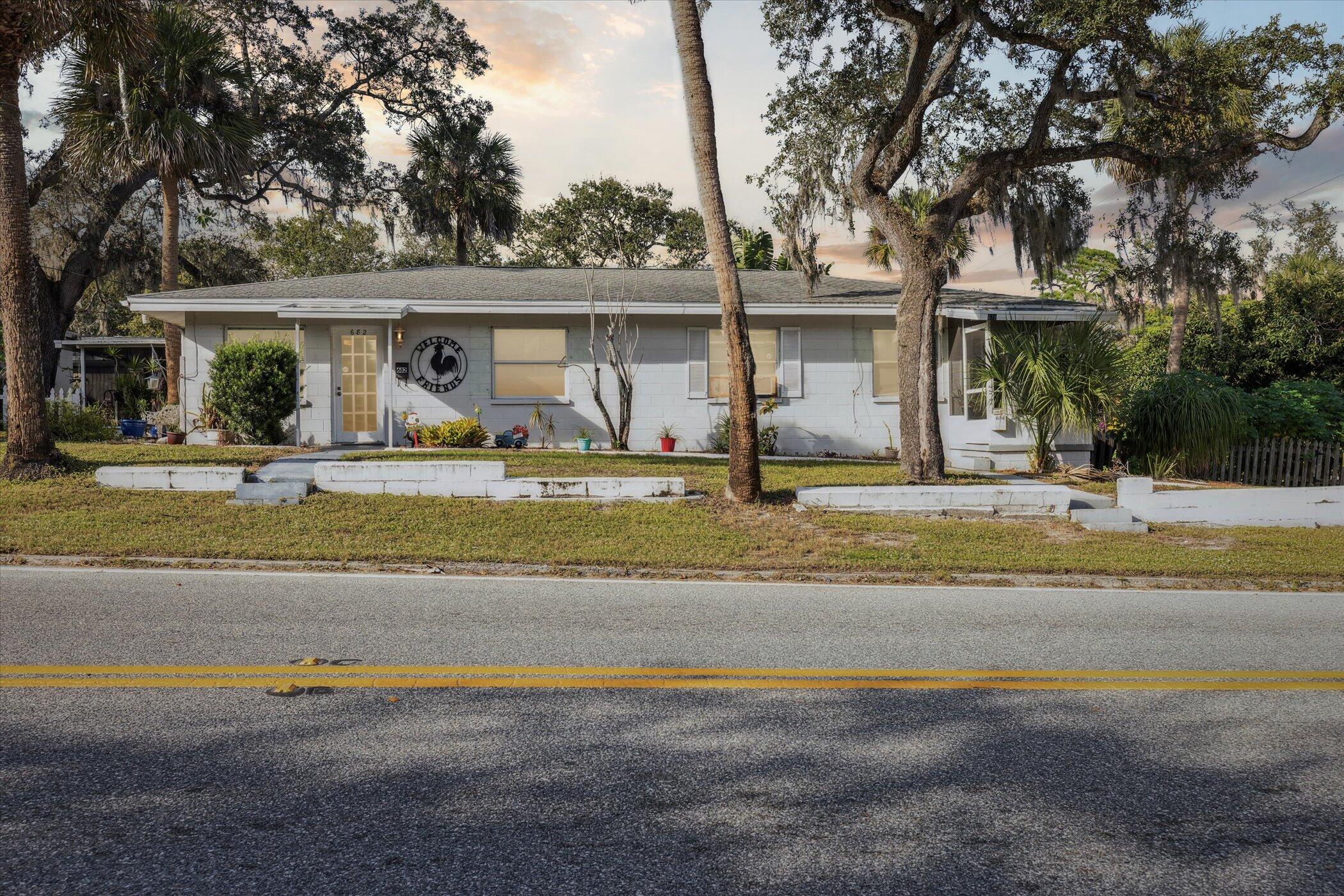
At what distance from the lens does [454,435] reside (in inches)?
645

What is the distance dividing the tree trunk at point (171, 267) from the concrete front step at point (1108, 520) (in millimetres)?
17693

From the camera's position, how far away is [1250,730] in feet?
13.6

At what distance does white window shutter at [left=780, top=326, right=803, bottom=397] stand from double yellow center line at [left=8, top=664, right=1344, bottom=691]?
1348 centimetres

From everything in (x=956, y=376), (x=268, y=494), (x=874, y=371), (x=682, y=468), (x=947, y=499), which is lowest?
(x=947, y=499)

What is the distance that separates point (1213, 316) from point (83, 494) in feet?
58.8

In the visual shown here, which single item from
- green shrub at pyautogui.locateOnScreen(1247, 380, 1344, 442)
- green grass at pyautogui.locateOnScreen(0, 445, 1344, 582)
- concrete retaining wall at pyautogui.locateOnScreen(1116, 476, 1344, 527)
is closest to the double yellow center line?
green grass at pyautogui.locateOnScreen(0, 445, 1344, 582)

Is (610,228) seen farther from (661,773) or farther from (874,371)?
(661,773)

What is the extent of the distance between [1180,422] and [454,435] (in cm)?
1271

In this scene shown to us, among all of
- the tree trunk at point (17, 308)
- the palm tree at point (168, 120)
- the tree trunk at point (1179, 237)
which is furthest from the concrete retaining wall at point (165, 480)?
the tree trunk at point (1179, 237)

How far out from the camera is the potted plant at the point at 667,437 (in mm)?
17766

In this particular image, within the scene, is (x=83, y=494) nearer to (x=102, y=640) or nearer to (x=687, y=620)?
(x=102, y=640)

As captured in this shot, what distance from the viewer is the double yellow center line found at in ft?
15.3

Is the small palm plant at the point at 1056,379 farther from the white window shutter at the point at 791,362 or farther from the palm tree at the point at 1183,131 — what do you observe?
the white window shutter at the point at 791,362

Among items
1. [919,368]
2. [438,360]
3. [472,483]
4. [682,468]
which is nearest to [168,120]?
[438,360]
